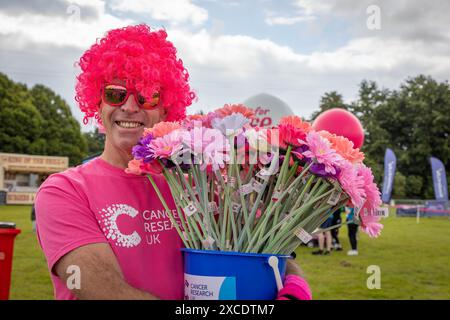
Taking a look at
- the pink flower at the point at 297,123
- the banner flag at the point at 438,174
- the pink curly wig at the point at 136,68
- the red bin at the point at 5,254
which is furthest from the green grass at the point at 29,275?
the banner flag at the point at 438,174

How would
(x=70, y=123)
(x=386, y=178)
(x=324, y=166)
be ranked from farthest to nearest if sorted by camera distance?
(x=70, y=123) → (x=386, y=178) → (x=324, y=166)

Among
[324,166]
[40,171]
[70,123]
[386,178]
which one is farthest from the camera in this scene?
[70,123]

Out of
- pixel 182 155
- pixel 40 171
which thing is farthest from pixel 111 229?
pixel 40 171

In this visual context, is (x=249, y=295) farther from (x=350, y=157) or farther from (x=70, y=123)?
(x=70, y=123)

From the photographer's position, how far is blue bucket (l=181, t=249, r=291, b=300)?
139 centimetres

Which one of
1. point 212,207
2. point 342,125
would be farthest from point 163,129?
point 342,125

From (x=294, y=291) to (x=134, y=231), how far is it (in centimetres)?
61

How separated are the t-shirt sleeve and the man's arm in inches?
1.0

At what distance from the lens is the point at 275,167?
4.88 ft

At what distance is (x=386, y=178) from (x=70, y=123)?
112ft

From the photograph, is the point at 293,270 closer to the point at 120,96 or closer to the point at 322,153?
the point at 322,153

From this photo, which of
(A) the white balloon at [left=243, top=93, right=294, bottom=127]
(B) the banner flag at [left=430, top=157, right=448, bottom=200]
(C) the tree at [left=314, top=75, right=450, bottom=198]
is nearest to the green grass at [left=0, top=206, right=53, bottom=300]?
(A) the white balloon at [left=243, top=93, right=294, bottom=127]

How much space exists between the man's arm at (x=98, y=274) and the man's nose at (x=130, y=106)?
56cm

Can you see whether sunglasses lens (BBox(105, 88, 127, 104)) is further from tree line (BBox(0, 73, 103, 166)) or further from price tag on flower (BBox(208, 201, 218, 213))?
tree line (BBox(0, 73, 103, 166))
